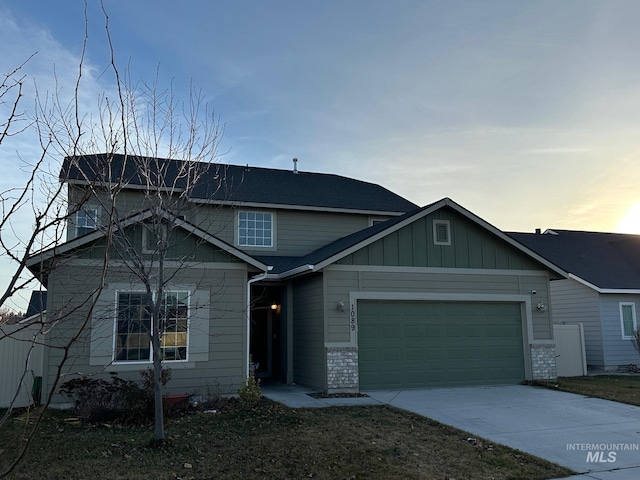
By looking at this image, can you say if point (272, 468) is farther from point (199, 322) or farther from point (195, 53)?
point (195, 53)

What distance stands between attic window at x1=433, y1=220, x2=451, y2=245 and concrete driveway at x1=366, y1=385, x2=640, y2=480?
12.8 feet

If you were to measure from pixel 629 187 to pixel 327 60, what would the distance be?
34.9 ft

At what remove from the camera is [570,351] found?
56.1ft

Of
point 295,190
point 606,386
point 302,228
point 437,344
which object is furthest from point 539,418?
point 295,190

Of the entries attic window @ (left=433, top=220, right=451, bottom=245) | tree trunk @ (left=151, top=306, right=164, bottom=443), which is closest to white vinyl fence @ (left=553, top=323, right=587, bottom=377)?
attic window @ (left=433, top=220, right=451, bottom=245)

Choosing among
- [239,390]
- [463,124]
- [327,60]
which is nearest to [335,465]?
[239,390]

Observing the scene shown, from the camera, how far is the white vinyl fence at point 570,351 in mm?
16953

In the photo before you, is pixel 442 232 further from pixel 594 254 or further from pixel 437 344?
pixel 594 254

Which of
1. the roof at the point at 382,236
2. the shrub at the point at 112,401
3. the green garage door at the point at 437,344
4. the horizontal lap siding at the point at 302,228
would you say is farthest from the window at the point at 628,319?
the shrub at the point at 112,401

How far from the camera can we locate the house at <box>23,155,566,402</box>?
11219mm

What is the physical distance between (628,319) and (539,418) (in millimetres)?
12044

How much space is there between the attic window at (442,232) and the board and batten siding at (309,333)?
346cm

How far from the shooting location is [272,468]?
6.77m

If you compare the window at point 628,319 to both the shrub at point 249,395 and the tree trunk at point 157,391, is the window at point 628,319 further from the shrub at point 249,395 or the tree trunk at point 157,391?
the tree trunk at point 157,391
